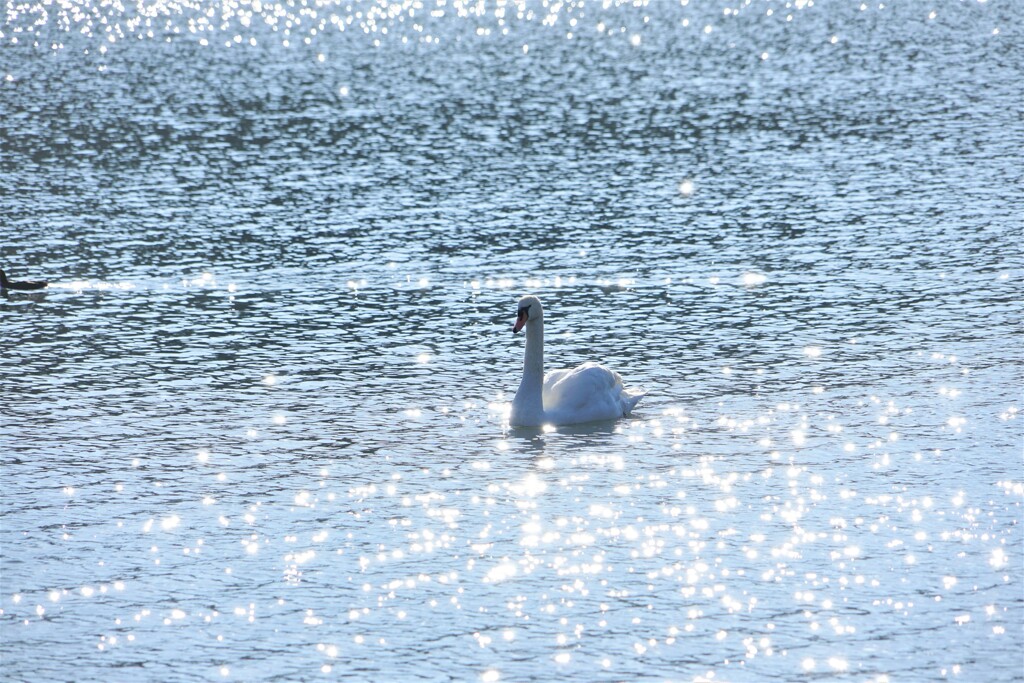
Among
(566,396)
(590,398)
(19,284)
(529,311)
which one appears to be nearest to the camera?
(590,398)

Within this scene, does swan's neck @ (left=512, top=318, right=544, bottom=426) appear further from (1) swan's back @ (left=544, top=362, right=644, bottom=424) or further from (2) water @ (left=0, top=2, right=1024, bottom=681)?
(2) water @ (left=0, top=2, right=1024, bottom=681)

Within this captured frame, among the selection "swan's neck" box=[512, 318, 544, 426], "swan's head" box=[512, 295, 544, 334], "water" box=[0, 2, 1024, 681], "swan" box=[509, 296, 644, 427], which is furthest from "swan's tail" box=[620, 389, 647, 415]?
"swan's head" box=[512, 295, 544, 334]

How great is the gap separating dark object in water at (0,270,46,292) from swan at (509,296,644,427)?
1006 cm

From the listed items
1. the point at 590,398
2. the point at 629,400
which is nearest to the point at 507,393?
the point at 590,398

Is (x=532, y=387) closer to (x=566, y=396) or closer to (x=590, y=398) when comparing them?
(x=566, y=396)

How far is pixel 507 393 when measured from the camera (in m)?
19.9

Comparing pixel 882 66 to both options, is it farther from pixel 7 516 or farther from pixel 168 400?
pixel 7 516

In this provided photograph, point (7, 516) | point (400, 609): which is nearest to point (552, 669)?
point (400, 609)

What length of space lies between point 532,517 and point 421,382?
5.25 m

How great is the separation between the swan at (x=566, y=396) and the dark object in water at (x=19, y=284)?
10060 millimetres

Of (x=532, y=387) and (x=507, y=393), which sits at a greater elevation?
(x=532, y=387)

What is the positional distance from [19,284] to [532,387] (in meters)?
10.6

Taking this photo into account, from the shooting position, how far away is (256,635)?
499 inches

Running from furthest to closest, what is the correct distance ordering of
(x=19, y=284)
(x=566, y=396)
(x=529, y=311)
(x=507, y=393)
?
(x=19, y=284) < (x=507, y=393) < (x=529, y=311) < (x=566, y=396)
